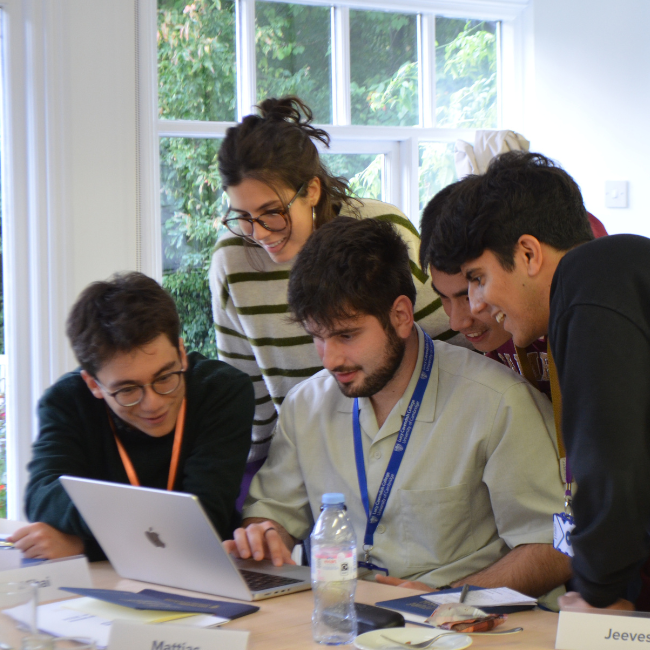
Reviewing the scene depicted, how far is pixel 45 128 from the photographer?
362 centimetres

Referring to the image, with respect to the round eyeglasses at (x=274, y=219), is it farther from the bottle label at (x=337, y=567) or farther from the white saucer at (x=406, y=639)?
the white saucer at (x=406, y=639)

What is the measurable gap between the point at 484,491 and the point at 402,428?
22cm

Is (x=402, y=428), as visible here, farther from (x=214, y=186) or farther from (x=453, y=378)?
(x=214, y=186)

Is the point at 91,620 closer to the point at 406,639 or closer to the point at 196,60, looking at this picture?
the point at 406,639

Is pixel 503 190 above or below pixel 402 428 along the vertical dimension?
above

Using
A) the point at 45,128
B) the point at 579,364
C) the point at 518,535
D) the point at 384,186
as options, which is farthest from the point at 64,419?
the point at 384,186

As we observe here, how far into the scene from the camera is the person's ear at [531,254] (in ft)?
4.63

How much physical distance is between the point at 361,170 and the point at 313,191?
2.45 metres

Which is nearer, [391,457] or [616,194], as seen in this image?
[391,457]

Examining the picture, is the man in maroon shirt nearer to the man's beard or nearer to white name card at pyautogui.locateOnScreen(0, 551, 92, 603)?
the man's beard

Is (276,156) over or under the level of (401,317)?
over

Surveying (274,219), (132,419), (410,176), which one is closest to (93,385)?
(132,419)

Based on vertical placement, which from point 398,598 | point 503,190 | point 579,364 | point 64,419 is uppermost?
point 503,190

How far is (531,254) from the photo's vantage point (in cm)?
142
